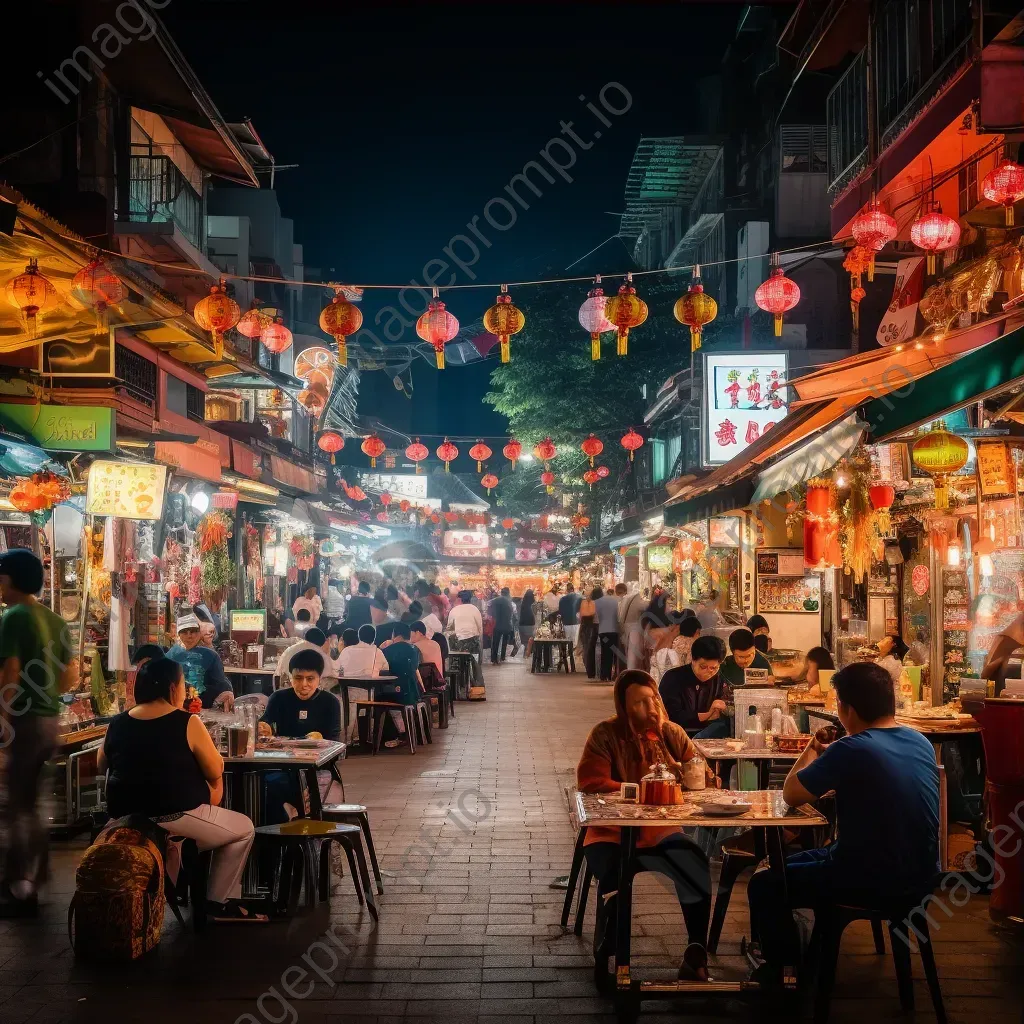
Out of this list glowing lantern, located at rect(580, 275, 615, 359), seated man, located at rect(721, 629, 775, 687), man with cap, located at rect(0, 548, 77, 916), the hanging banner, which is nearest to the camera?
man with cap, located at rect(0, 548, 77, 916)

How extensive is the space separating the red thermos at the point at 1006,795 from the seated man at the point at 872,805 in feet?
6.28

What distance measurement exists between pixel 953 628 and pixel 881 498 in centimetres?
230

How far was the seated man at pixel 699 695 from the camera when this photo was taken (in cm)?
926

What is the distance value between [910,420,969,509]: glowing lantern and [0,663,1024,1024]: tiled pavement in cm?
352

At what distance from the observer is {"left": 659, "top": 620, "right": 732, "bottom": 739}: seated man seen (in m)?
9.26

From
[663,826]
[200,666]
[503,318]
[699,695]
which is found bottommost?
[663,826]

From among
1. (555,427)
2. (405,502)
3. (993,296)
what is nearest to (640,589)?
(555,427)

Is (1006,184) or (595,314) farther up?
(1006,184)

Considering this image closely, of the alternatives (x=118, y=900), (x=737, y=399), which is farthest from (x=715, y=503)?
(x=118, y=900)

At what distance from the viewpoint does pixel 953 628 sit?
12.5 meters

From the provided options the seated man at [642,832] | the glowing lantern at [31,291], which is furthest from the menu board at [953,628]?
the glowing lantern at [31,291]

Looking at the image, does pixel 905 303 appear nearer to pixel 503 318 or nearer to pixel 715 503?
pixel 715 503

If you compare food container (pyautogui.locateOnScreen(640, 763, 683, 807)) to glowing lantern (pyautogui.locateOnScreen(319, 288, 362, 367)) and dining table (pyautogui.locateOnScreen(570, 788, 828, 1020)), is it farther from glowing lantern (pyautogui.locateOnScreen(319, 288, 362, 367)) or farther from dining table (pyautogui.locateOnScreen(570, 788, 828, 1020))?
glowing lantern (pyautogui.locateOnScreen(319, 288, 362, 367))

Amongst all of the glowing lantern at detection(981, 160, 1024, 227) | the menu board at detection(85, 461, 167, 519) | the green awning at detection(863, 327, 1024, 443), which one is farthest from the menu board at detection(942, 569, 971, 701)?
the menu board at detection(85, 461, 167, 519)
